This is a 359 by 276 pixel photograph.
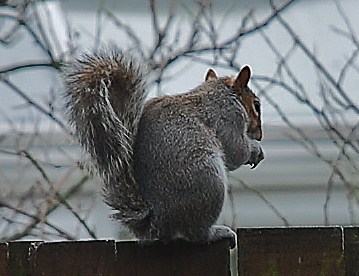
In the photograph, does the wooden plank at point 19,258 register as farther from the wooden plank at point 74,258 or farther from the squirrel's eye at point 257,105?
the squirrel's eye at point 257,105

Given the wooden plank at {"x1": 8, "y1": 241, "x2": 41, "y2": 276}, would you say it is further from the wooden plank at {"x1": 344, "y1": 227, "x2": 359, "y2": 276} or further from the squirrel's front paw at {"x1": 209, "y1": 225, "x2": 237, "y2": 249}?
the wooden plank at {"x1": 344, "y1": 227, "x2": 359, "y2": 276}

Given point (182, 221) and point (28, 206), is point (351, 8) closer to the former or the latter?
point (28, 206)

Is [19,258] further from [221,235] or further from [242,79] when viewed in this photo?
[242,79]

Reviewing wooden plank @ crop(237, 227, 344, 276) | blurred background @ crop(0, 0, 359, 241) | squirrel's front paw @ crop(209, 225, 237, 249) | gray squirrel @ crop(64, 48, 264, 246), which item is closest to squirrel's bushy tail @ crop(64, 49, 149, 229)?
gray squirrel @ crop(64, 48, 264, 246)

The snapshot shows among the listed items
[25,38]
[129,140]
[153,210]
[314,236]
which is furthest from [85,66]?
[25,38]

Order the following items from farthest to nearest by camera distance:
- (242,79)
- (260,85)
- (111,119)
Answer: (260,85)
(242,79)
(111,119)

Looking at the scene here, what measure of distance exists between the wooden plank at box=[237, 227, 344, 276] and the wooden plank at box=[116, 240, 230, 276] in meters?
0.07

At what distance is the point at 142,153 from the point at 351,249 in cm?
37

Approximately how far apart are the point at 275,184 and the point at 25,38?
1056 millimetres

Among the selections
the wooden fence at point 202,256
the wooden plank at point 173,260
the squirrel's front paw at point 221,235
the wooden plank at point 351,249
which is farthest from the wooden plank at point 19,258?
the wooden plank at point 351,249

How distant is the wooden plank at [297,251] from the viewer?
1.21 m

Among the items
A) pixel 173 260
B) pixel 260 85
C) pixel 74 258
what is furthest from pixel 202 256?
pixel 260 85

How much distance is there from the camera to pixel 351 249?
121cm

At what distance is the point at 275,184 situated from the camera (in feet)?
10.8
